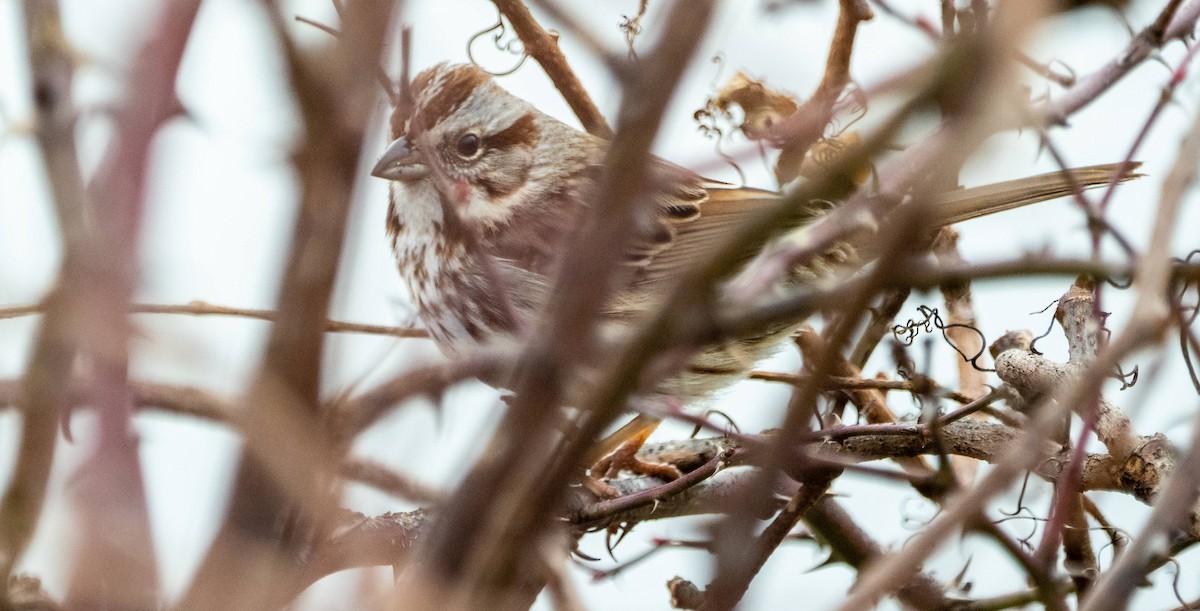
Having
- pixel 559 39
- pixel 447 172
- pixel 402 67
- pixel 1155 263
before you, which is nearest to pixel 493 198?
pixel 447 172

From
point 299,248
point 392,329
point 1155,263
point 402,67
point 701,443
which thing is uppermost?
point 1155,263

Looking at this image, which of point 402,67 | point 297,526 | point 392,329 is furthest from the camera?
point 392,329

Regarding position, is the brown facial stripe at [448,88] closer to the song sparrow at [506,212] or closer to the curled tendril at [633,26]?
the song sparrow at [506,212]

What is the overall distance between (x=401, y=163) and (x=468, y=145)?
44 cm

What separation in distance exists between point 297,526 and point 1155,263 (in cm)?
90

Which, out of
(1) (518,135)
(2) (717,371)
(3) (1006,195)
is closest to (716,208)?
(1) (518,135)

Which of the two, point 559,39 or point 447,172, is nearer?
point 559,39

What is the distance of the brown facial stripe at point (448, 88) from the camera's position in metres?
3.71

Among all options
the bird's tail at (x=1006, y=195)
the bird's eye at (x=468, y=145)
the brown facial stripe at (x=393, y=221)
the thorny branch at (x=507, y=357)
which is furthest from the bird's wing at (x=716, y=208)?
the thorny branch at (x=507, y=357)

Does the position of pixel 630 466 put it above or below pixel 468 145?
below

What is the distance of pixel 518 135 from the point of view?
4.10 m

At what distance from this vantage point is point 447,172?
12.6 feet

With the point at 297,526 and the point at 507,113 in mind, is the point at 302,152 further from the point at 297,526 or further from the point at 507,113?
the point at 507,113

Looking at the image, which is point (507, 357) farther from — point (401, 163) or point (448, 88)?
point (448, 88)
